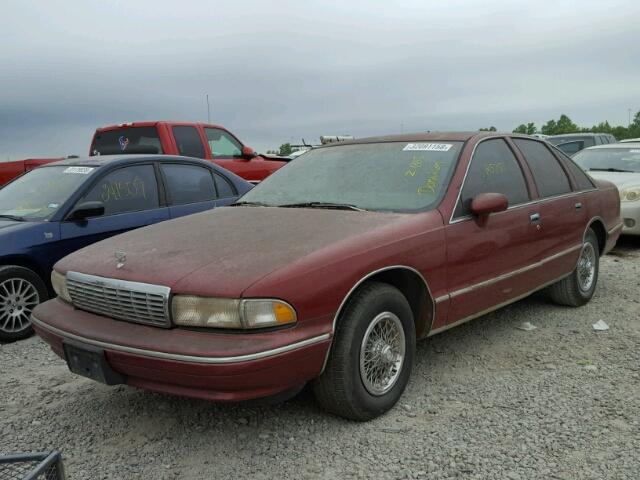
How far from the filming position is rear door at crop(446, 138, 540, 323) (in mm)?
3701

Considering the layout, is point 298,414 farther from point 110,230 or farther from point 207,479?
point 110,230

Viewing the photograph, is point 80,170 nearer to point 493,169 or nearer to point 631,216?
point 493,169

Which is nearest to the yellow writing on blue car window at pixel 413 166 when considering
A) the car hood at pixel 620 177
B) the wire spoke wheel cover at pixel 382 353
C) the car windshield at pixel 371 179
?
the car windshield at pixel 371 179

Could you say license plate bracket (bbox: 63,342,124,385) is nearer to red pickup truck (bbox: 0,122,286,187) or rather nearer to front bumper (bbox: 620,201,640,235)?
red pickup truck (bbox: 0,122,286,187)

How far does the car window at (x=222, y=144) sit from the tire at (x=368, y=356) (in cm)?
669

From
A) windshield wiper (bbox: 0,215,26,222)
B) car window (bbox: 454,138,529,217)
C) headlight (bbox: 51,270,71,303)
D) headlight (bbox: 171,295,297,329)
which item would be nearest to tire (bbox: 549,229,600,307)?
car window (bbox: 454,138,529,217)

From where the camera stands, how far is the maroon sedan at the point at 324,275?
272cm

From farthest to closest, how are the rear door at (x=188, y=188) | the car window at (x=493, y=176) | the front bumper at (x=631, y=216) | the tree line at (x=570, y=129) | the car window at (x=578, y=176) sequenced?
the tree line at (x=570, y=129)
the front bumper at (x=631, y=216)
the rear door at (x=188, y=188)
the car window at (x=578, y=176)
the car window at (x=493, y=176)

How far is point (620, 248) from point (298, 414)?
256 inches

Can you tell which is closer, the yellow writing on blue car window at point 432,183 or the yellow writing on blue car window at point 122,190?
the yellow writing on blue car window at point 432,183

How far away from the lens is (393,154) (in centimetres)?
413

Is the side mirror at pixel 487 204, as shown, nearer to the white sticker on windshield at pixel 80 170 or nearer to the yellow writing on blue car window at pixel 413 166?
the yellow writing on blue car window at pixel 413 166

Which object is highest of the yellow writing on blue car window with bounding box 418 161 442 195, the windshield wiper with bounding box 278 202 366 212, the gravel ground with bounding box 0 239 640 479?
the yellow writing on blue car window with bounding box 418 161 442 195

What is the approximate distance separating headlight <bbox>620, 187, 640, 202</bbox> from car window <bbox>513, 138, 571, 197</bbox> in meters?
3.50
